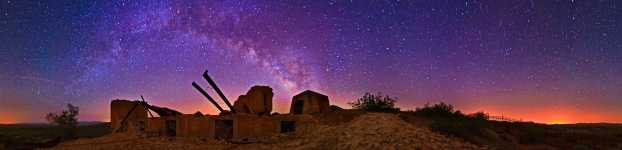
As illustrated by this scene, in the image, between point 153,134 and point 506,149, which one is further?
point 153,134

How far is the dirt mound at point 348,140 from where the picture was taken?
17781mm

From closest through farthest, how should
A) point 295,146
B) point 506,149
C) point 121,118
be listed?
point 506,149, point 295,146, point 121,118

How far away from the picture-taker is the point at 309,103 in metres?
27.6

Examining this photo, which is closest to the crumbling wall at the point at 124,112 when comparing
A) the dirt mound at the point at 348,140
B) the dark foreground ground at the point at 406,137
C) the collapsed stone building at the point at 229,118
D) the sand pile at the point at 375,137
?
the collapsed stone building at the point at 229,118

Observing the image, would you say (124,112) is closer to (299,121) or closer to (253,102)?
(253,102)

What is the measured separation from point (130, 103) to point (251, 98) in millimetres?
11344

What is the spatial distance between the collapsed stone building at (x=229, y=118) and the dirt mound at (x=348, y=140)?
1.09 m

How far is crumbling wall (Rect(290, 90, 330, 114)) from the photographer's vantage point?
90.6 ft

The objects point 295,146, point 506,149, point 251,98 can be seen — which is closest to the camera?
point 506,149

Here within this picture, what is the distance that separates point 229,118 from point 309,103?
553 centimetres

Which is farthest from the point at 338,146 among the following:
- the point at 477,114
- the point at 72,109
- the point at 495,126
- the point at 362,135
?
the point at 72,109

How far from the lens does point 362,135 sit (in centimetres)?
1931

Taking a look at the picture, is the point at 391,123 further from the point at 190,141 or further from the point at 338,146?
the point at 190,141

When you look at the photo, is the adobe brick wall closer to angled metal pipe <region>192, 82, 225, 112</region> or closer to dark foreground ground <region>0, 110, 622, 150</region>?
dark foreground ground <region>0, 110, 622, 150</region>
